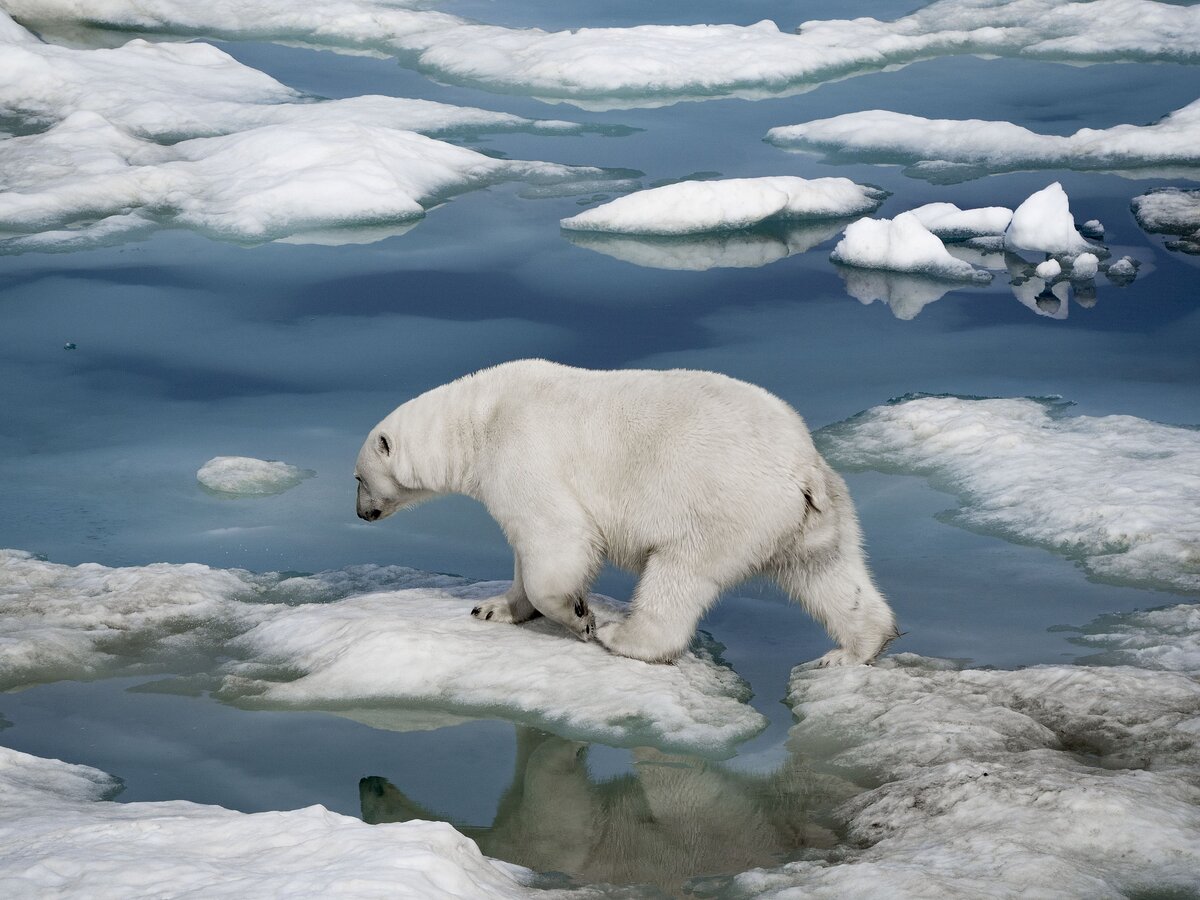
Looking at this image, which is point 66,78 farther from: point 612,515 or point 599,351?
point 612,515

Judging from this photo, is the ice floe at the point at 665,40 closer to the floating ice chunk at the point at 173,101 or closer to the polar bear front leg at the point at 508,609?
the floating ice chunk at the point at 173,101

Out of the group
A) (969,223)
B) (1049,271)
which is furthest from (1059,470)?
(969,223)

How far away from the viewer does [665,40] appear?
14172 mm

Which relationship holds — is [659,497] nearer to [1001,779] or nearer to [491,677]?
[491,677]

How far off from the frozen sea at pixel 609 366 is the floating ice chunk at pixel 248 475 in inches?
2.3

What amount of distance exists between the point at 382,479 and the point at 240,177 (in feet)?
19.1

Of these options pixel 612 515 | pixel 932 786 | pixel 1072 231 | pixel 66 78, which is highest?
pixel 66 78

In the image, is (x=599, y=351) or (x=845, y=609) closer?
(x=845, y=609)

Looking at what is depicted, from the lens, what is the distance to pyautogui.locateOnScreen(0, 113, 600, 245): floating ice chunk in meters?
9.66

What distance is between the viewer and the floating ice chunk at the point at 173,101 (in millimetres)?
11805

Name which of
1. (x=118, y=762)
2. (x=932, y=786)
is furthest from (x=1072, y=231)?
(x=118, y=762)

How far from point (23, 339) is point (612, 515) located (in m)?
5.27

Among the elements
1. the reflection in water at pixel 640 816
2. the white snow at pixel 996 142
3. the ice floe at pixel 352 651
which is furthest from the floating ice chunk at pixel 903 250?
the reflection in water at pixel 640 816

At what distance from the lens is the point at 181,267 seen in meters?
9.35
